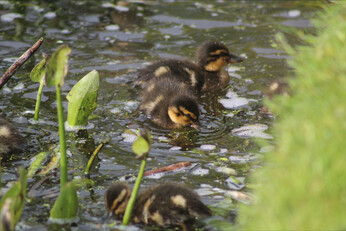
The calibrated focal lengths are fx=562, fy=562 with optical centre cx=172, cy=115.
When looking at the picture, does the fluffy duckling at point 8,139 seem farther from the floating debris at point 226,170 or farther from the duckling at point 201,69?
the duckling at point 201,69

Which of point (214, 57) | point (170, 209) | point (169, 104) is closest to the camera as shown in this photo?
point (170, 209)

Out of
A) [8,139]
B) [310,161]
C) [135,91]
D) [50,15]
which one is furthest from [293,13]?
[310,161]

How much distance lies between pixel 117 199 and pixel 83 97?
1419 mm

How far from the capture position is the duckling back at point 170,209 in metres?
3.04

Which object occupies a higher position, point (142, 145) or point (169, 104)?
point (142, 145)

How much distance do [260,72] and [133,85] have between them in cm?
134

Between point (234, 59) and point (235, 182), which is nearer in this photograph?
point (235, 182)

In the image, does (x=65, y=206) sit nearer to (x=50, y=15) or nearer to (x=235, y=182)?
(x=235, y=182)

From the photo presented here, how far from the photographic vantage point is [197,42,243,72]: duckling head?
5.77 metres

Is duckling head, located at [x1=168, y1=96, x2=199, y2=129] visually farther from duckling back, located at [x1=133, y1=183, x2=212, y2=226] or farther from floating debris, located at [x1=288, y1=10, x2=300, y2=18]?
floating debris, located at [x1=288, y1=10, x2=300, y2=18]

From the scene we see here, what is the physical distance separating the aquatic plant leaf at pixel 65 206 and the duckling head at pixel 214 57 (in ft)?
10.2

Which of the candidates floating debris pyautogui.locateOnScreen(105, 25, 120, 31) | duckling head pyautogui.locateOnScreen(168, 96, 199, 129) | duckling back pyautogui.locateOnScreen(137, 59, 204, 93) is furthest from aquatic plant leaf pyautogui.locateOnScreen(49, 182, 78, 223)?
floating debris pyautogui.locateOnScreen(105, 25, 120, 31)

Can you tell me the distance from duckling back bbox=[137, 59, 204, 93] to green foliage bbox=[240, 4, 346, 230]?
10.4 feet

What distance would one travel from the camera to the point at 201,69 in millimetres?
5840
